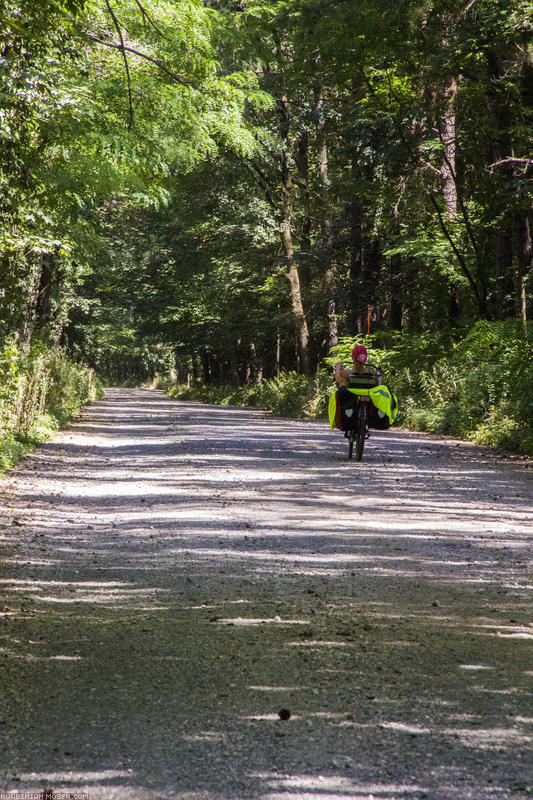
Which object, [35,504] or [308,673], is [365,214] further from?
[308,673]

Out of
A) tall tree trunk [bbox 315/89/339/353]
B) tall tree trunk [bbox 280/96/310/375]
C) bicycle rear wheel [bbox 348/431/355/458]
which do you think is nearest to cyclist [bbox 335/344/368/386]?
bicycle rear wheel [bbox 348/431/355/458]

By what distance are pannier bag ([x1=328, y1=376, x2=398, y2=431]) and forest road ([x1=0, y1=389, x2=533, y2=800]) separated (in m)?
3.33

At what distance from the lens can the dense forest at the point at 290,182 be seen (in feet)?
46.0

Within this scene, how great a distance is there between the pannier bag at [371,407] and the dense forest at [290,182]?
60.0 inches

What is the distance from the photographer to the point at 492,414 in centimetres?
1672

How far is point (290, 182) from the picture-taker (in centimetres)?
3388

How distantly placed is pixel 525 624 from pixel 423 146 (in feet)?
62.7

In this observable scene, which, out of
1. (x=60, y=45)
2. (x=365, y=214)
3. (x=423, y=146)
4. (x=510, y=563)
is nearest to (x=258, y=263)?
(x=365, y=214)

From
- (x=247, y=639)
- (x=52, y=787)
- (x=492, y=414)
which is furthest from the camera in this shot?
(x=492, y=414)

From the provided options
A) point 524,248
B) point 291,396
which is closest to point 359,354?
point 524,248

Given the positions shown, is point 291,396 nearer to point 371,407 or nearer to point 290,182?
point 290,182

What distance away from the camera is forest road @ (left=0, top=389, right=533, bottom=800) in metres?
2.96

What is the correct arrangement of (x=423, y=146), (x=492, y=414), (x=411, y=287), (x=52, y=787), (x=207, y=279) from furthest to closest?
(x=207, y=279) < (x=411, y=287) < (x=423, y=146) < (x=492, y=414) < (x=52, y=787)

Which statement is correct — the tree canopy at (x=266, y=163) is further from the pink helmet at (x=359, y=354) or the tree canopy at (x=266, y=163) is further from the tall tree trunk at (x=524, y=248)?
the pink helmet at (x=359, y=354)
